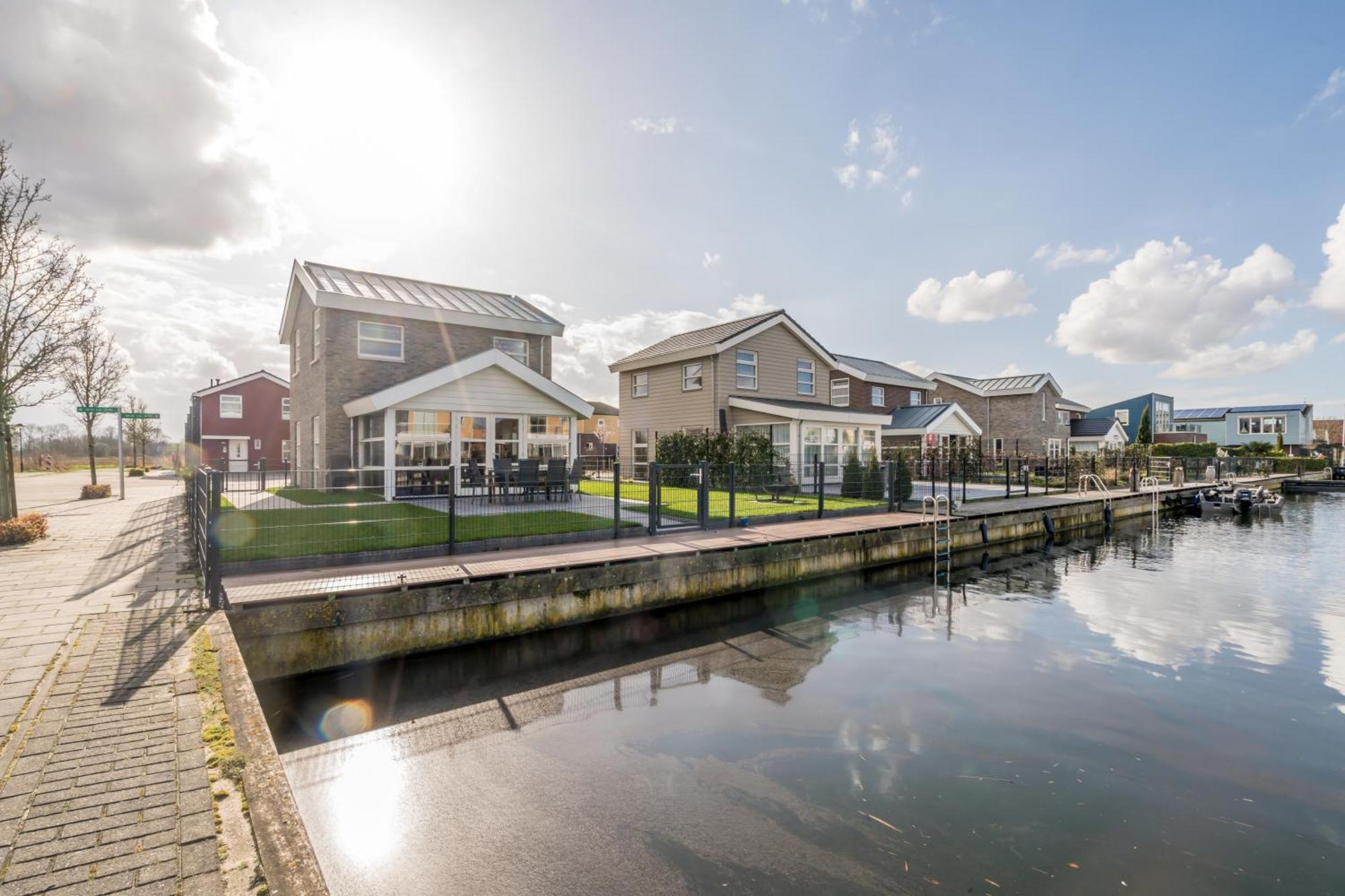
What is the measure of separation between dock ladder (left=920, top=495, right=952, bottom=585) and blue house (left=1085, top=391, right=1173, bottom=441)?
51267 millimetres

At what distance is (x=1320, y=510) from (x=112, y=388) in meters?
52.3

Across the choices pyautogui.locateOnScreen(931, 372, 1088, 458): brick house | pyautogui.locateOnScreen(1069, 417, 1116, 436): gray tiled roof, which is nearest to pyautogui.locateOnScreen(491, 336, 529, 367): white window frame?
pyautogui.locateOnScreen(931, 372, 1088, 458): brick house

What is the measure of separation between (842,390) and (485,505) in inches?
903

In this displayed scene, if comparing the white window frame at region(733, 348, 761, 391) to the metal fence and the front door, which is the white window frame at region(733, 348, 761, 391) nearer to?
the metal fence

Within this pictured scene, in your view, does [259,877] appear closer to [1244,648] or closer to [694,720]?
[694,720]

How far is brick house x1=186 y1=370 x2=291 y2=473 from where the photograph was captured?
36.3 metres

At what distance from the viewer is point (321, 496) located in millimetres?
11992

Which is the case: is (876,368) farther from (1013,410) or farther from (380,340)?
(380,340)

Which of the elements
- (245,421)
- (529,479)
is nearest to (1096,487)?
(529,479)

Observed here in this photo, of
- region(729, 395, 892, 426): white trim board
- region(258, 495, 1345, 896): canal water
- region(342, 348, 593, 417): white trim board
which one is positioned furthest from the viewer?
region(729, 395, 892, 426): white trim board

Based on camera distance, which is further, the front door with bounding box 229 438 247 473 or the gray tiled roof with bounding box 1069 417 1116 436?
the gray tiled roof with bounding box 1069 417 1116 436

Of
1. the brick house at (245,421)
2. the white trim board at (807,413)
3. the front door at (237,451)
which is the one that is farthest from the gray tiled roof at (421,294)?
the front door at (237,451)

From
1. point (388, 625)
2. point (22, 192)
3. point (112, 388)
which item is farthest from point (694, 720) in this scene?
point (112, 388)

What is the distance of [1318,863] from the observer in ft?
13.4
